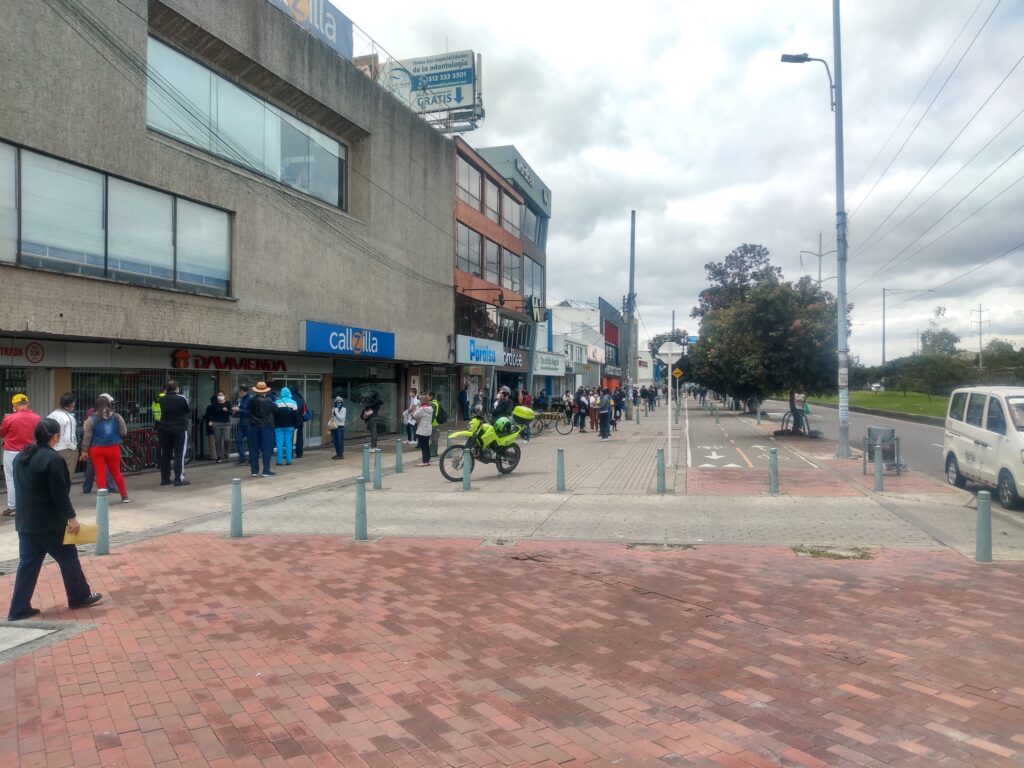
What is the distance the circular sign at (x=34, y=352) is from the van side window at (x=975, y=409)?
1629 cm

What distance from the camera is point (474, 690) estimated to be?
4629 mm

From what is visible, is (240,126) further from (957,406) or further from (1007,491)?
(1007,491)

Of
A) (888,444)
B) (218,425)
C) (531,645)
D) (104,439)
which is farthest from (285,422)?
(531,645)

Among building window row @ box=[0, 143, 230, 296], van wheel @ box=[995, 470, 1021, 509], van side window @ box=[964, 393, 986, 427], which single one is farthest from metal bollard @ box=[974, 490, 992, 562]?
building window row @ box=[0, 143, 230, 296]

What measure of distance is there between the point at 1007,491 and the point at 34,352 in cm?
1619

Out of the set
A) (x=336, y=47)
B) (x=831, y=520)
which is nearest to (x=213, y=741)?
(x=831, y=520)

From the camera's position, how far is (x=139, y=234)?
1484 centimetres

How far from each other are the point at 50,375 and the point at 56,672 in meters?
11.0

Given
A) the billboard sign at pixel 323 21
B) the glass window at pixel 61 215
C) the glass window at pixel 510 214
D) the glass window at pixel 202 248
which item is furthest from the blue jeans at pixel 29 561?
the glass window at pixel 510 214

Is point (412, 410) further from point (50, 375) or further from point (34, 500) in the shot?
point (34, 500)

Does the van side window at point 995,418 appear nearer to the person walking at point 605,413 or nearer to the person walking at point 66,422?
the person walking at point 66,422

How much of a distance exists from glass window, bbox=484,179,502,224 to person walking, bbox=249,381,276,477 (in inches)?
861

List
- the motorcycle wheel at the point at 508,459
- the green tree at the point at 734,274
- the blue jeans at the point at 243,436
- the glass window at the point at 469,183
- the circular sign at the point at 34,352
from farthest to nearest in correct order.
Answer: the green tree at the point at 734,274, the glass window at the point at 469,183, the motorcycle wheel at the point at 508,459, the blue jeans at the point at 243,436, the circular sign at the point at 34,352

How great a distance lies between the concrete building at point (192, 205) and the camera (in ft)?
41.6
